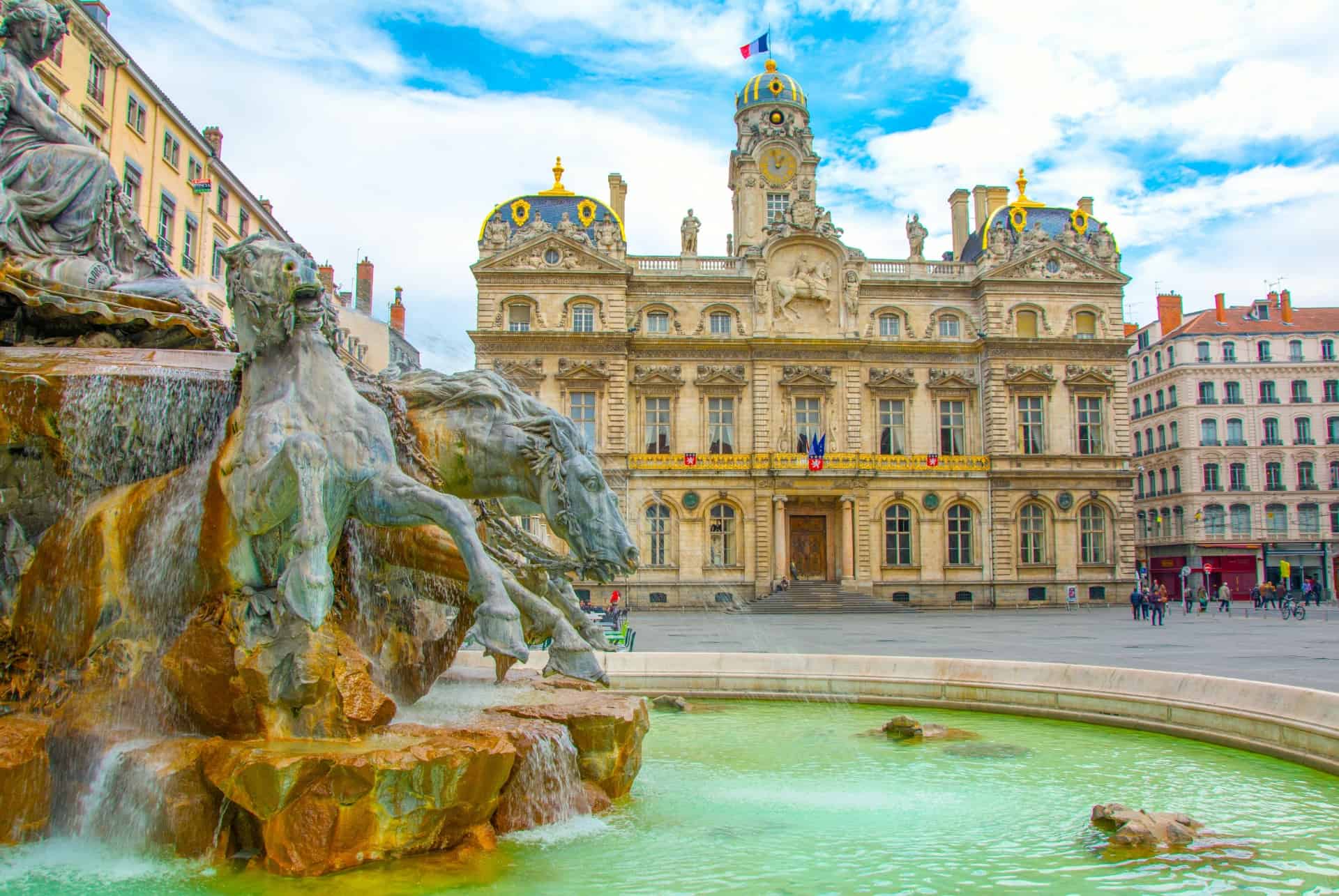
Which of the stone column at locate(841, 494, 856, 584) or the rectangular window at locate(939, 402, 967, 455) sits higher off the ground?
the rectangular window at locate(939, 402, 967, 455)

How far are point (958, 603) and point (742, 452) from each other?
1078cm

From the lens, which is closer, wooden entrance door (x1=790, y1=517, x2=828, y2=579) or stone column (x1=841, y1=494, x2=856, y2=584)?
stone column (x1=841, y1=494, x2=856, y2=584)

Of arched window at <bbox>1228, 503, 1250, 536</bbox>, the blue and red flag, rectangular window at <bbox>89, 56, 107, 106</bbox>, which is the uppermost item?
rectangular window at <bbox>89, 56, 107, 106</bbox>

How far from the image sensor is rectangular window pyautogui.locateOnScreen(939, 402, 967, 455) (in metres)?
42.9

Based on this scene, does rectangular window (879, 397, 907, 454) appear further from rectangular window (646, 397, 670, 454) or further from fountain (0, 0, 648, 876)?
fountain (0, 0, 648, 876)

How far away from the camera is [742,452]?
1633 inches

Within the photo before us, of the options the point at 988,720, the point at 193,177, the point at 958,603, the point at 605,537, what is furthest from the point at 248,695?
the point at 958,603

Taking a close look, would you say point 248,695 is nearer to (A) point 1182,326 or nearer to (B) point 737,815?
(B) point 737,815

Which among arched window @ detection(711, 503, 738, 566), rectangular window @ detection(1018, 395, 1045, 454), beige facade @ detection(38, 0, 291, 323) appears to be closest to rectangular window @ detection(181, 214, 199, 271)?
beige facade @ detection(38, 0, 291, 323)

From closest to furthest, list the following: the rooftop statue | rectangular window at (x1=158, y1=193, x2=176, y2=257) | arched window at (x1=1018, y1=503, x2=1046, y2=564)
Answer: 1. the rooftop statue
2. rectangular window at (x1=158, y1=193, x2=176, y2=257)
3. arched window at (x1=1018, y1=503, x2=1046, y2=564)

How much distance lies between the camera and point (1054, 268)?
43.1m

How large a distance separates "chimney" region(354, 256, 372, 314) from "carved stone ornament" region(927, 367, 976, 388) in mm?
33505

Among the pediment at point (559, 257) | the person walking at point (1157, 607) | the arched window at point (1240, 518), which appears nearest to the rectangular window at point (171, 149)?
the pediment at point (559, 257)

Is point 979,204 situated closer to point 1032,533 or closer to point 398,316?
point 1032,533
